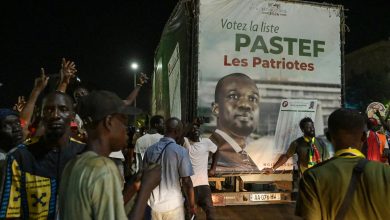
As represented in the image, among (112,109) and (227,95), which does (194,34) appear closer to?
(227,95)

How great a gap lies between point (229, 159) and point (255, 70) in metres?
1.47

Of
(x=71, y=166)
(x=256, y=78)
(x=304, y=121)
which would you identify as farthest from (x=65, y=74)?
Answer: (x=304, y=121)

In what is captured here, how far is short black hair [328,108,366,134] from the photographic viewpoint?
244 cm

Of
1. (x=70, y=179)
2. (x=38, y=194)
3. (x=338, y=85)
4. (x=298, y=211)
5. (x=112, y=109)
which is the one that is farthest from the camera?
(x=338, y=85)

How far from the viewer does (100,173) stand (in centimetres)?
190

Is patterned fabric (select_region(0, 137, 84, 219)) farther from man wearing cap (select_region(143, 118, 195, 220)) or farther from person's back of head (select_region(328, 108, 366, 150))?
man wearing cap (select_region(143, 118, 195, 220))

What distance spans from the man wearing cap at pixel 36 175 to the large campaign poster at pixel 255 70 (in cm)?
375

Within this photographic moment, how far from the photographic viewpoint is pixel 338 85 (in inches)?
285

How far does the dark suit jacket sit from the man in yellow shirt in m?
4.12

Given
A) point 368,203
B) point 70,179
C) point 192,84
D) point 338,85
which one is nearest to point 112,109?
point 70,179

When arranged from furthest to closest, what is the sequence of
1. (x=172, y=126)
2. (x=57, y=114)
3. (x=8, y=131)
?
(x=172, y=126) < (x=8, y=131) < (x=57, y=114)

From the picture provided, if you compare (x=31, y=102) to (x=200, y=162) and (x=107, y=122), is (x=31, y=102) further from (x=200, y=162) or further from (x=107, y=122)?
(x=200, y=162)

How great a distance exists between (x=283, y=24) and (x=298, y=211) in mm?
4916

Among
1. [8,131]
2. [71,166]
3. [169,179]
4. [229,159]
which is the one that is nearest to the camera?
[71,166]
